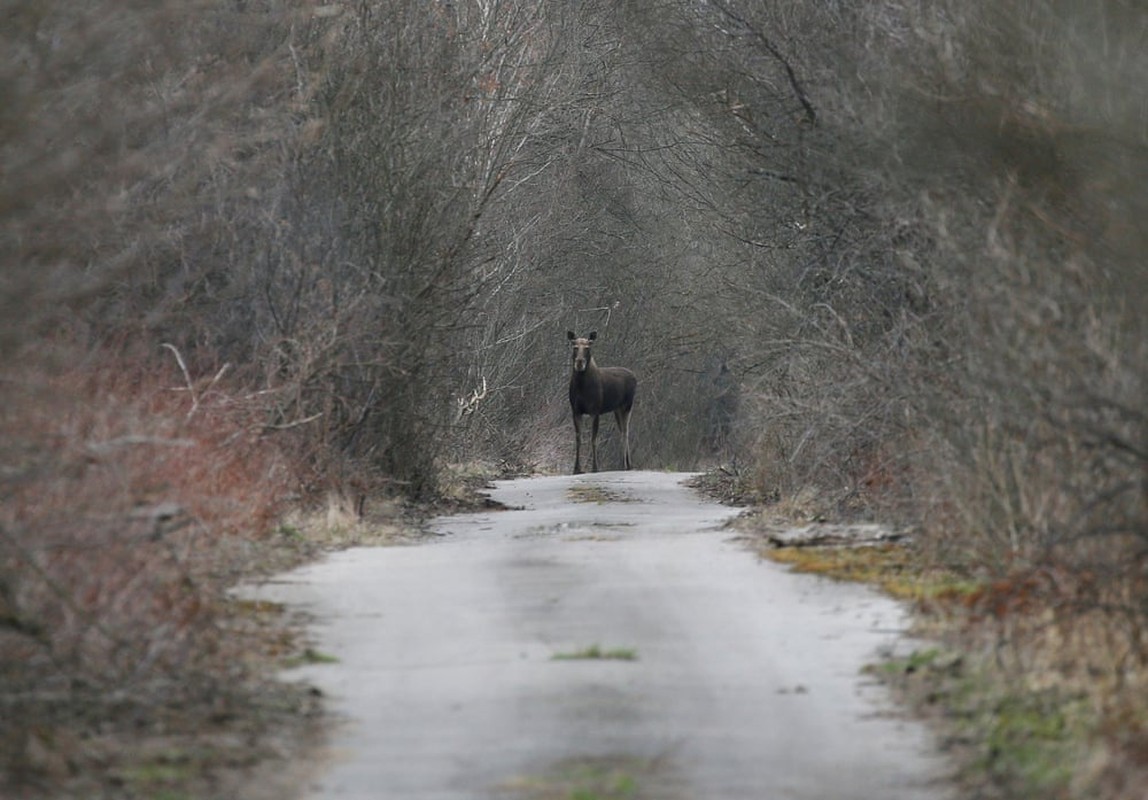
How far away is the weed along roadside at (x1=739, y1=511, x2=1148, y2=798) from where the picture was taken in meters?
8.02

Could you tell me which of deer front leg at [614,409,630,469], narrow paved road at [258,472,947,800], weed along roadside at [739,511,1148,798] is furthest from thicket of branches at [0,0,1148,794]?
deer front leg at [614,409,630,469]

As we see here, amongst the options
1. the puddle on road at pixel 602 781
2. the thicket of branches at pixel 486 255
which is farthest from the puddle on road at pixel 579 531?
the puddle on road at pixel 602 781

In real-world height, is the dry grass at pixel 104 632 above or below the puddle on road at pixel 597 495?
above

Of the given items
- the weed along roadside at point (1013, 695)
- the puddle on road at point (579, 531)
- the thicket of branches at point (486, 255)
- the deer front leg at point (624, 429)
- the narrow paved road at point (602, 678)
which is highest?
the thicket of branches at point (486, 255)

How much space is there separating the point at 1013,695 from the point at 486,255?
78.8 feet

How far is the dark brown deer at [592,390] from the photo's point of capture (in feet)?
123

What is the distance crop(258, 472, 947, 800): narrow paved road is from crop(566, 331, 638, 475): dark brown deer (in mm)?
20666

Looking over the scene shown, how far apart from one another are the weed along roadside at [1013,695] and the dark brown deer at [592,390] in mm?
24819

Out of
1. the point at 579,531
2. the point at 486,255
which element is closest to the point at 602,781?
the point at 579,531

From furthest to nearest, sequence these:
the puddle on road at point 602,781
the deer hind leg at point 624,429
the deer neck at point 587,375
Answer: the deer hind leg at point 624,429 < the deer neck at point 587,375 < the puddle on road at point 602,781

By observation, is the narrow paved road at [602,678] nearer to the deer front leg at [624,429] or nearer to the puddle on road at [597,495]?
the puddle on road at [597,495]

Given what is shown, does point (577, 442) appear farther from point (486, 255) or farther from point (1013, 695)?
point (1013, 695)

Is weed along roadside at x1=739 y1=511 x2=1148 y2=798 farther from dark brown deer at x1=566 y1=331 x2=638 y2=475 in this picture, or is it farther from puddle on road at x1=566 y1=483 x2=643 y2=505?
dark brown deer at x1=566 y1=331 x2=638 y2=475

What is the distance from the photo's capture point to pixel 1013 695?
30.9 ft
